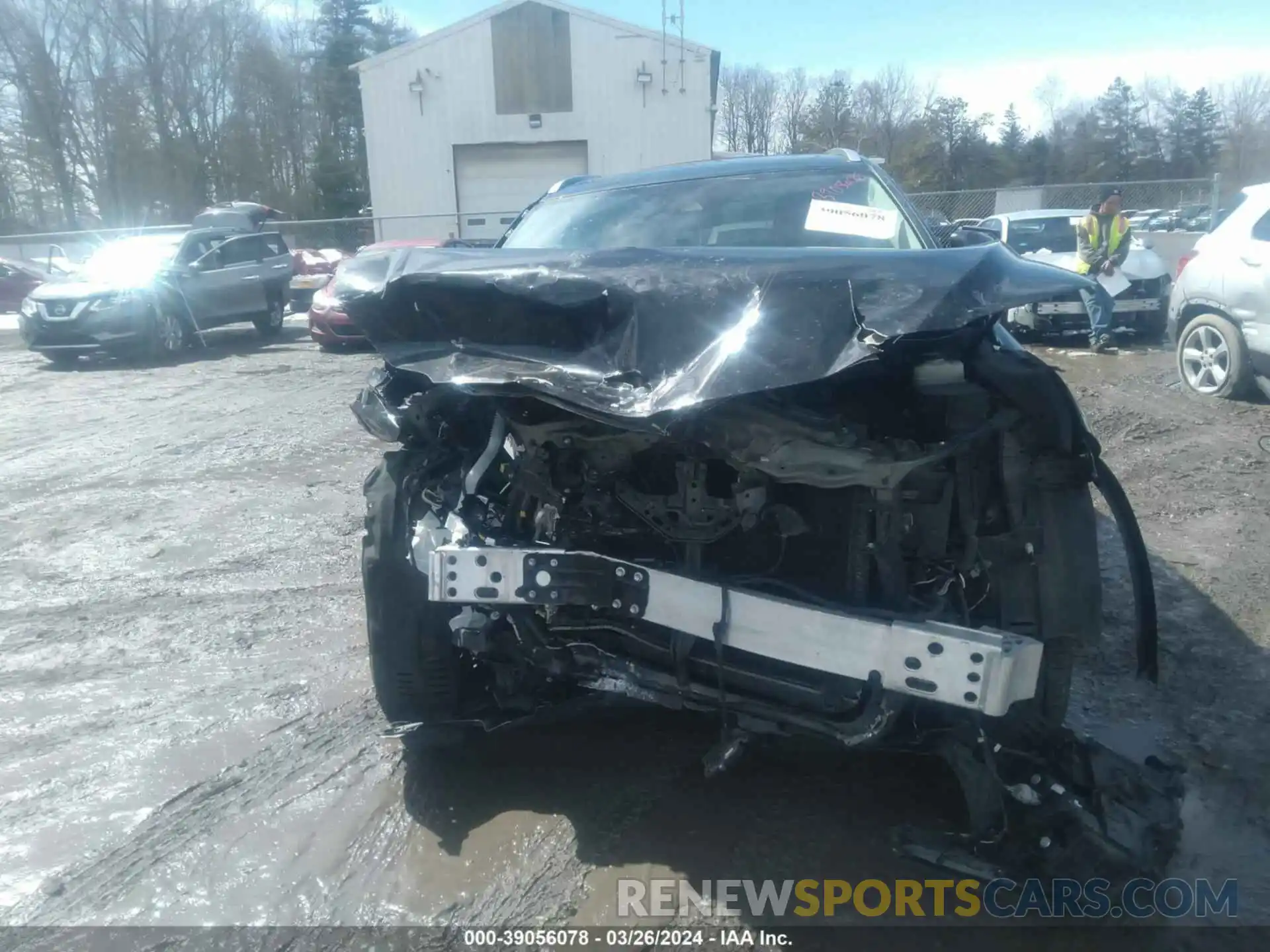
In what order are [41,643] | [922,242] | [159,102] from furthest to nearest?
[159,102], [41,643], [922,242]

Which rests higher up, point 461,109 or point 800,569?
point 461,109

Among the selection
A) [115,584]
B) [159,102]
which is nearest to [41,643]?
[115,584]

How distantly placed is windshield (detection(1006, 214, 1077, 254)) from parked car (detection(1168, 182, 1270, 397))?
15.3 ft

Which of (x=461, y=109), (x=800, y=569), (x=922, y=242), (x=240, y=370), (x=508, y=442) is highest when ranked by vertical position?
(x=461, y=109)

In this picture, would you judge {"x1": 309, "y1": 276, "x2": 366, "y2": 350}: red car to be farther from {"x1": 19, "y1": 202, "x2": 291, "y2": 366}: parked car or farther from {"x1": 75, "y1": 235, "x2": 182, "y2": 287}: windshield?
{"x1": 75, "y1": 235, "x2": 182, "y2": 287}: windshield

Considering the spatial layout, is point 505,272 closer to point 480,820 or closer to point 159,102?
point 480,820

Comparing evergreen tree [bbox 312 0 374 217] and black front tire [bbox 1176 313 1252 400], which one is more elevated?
evergreen tree [bbox 312 0 374 217]

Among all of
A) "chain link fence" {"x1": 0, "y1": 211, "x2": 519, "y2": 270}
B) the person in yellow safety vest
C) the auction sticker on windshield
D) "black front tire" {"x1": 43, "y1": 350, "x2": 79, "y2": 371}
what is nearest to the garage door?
"chain link fence" {"x1": 0, "y1": 211, "x2": 519, "y2": 270}

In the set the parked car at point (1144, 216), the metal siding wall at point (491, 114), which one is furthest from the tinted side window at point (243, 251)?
the parked car at point (1144, 216)

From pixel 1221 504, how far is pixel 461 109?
2523 centimetres

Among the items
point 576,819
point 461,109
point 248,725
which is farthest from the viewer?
point 461,109

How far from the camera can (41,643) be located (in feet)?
14.6

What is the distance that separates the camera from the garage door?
90.2 feet

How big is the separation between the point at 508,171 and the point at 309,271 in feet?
21.0
